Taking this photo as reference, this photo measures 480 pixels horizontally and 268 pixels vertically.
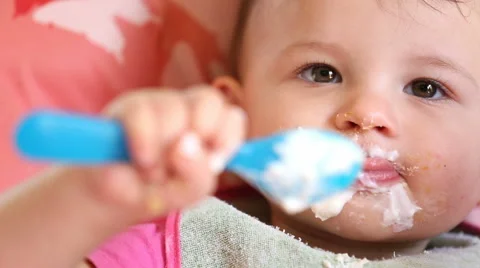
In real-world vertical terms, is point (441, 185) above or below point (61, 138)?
below

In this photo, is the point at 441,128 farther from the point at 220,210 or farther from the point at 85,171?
the point at 85,171

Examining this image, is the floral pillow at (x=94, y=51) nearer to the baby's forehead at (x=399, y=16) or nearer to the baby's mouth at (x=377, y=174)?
the baby's forehead at (x=399, y=16)

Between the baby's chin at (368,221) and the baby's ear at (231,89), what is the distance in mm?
228

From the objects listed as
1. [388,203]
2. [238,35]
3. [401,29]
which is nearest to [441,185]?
[388,203]

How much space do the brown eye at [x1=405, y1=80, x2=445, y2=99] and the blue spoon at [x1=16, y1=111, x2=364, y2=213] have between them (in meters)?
0.39

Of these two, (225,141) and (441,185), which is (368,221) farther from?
(225,141)

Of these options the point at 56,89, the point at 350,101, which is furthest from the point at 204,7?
the point at 350,101

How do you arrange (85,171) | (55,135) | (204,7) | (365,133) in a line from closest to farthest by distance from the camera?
(55,135), (85,171), (365,133), (204,7)

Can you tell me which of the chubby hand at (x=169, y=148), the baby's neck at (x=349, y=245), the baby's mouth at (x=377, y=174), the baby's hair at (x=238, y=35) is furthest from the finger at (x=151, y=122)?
the baby's hair at (x=238, y=35)

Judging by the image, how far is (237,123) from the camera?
548 millimetres

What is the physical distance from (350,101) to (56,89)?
17.7 inches

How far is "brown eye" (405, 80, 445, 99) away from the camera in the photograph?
96 centimetres

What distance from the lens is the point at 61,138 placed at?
46 cm

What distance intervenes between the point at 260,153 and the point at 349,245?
0.49m
